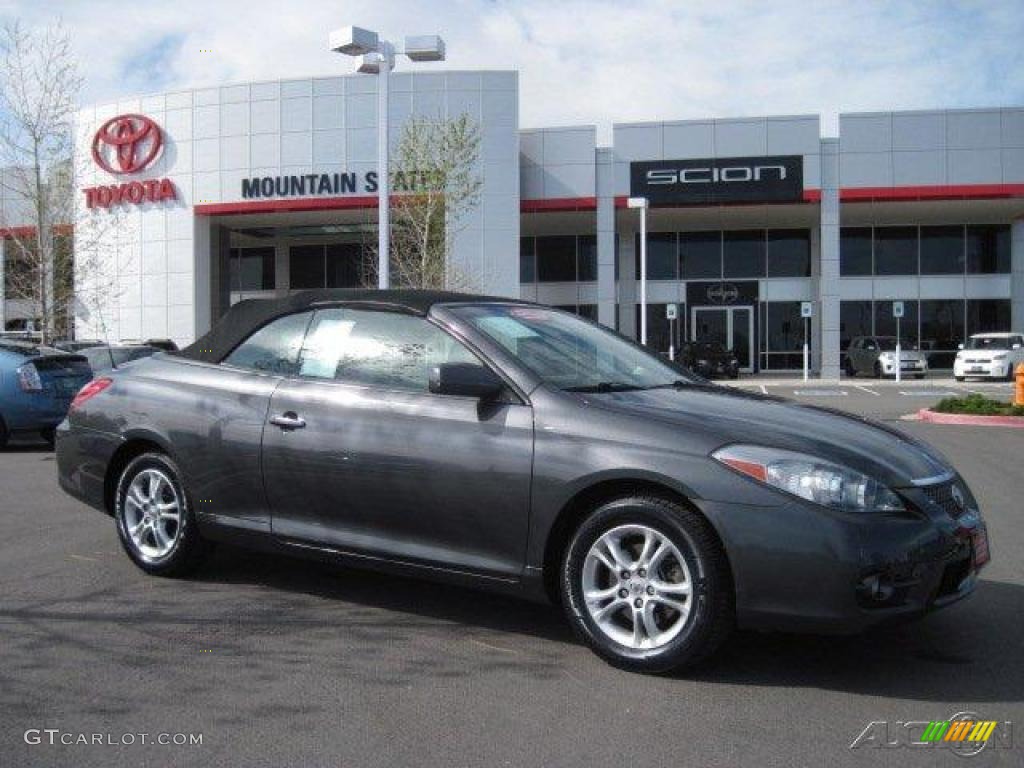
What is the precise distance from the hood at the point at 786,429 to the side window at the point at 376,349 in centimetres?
84

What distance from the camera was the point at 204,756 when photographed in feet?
11.1

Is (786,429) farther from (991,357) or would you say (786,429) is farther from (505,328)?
(991,357)

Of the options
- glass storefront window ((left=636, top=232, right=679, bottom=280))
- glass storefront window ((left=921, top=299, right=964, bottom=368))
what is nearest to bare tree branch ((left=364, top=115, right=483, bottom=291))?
glass storefront window ((left=636, top=232, right=679, bottom=280))

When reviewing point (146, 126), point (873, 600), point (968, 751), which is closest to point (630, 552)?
point (873, 600)

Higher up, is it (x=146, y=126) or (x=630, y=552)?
(x=146, y=126)

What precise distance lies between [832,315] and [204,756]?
32.2 metres

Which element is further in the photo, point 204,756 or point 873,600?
point 873,600

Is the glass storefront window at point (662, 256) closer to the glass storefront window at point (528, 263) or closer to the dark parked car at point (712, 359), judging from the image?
the glass storefront window at point (528, 263)

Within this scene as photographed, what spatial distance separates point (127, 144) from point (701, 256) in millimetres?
21091

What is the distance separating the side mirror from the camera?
14.5ft

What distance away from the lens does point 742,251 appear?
39.0 meters

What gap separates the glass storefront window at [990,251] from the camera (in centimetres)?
3766

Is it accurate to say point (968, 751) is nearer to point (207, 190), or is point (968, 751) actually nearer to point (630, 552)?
point (630, 552)
